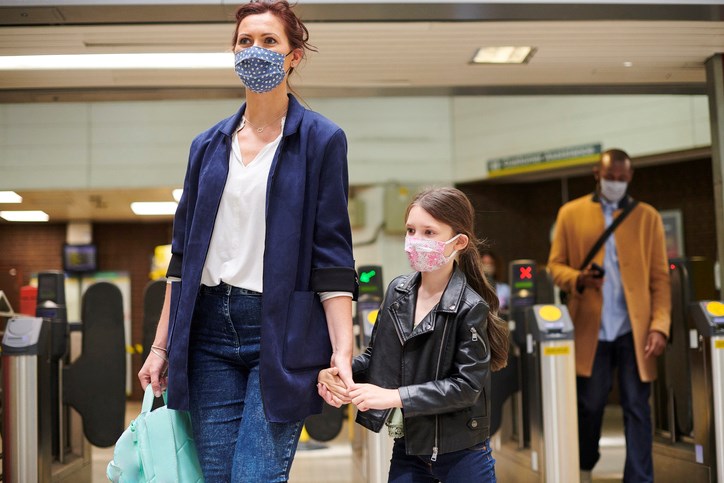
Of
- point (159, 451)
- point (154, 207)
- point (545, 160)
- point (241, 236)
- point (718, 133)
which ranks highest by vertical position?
point (545, 160)

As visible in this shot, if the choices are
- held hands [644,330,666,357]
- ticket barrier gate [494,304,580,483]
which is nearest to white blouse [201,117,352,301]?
ticket barrier gate [494,304,580,483]

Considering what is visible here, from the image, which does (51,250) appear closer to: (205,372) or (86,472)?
(86,472)

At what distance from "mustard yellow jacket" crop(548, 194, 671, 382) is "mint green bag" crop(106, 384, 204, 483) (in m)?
3.04

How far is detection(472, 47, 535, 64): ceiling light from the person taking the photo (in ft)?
16.2

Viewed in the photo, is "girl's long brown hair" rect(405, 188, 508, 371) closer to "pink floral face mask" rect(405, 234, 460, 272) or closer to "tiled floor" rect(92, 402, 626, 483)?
"pink floral face mask" rect(405, 234, 460, 272)

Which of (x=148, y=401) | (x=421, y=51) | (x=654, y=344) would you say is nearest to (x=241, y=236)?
(x=148, y=401)

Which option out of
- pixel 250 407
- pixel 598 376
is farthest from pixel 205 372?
pixel 598 376

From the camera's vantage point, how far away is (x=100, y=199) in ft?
28.7

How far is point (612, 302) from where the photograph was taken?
4.51m

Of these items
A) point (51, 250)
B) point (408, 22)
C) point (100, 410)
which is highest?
point (408, 22)

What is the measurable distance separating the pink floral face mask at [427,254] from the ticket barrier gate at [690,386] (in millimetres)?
2559

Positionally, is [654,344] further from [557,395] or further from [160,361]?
[160,361]

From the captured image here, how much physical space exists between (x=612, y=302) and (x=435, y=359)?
257cm

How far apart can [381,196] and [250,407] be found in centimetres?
680
